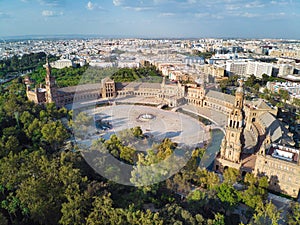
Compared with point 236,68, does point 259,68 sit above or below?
above

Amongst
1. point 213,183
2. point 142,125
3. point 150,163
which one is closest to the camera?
point 213,183

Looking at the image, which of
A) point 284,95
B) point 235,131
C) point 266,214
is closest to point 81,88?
point 235,131

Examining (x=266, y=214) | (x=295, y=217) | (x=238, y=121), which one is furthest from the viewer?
(x=238, y=121)

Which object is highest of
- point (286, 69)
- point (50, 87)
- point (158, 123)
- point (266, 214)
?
point (286, 69)

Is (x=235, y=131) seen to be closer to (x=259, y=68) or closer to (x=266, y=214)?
(x=266, y=214)

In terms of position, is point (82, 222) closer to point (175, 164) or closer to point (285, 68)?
point (175, 164)

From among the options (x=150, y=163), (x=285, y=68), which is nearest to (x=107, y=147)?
(x=150, y=163)

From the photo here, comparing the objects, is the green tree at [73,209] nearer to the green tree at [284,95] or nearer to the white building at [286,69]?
the green tree at [284,95]

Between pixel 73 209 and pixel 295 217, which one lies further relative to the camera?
pixel 295 217
